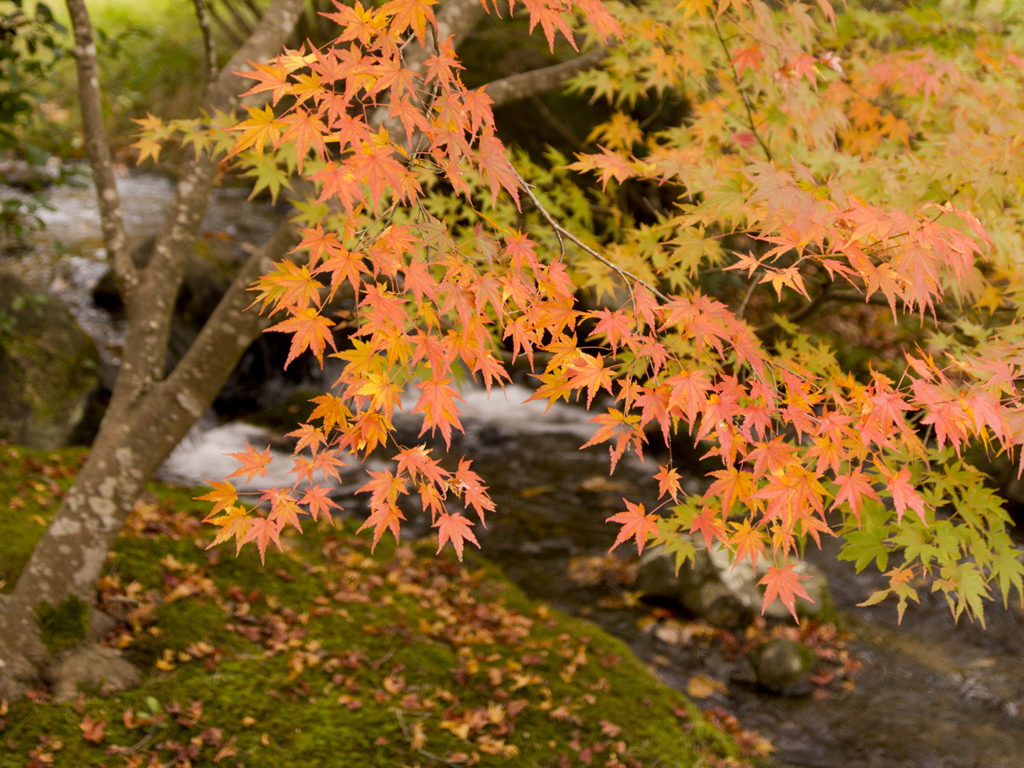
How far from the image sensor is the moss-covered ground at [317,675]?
10.1 ft

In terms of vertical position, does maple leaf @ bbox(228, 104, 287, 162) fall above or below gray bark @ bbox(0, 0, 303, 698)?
above

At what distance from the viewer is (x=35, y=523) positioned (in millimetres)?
4180

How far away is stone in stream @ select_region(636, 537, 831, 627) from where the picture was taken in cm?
561

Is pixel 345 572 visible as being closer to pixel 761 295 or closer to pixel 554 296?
pixel 554 296

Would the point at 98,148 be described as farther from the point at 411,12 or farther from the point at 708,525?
the point at 708,525

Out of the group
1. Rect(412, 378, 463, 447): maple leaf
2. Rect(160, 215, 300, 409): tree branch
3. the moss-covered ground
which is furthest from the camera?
Rect(160, 215, 300, 409): tree branch

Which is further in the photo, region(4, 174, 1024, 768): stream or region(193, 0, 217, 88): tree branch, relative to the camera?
region(4, 174, 1024, 768): stream

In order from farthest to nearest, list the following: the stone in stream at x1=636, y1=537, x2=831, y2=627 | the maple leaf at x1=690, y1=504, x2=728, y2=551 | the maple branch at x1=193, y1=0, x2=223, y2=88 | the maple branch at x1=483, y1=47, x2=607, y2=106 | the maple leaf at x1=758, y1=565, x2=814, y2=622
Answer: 1. the stone in stream at x1=636, y1=537, x2=831, y2=627
2. the maple branch at x1=483, y1=47, x2=607, y2=106
3. the maple branch at x1=193, y1=0, x2=223, y2=88
4. the maple leaf at x1=690, y1=504, x2=728, y2=551
5. the maple leaf at x1=758, y1=565, x2=814, y2=622

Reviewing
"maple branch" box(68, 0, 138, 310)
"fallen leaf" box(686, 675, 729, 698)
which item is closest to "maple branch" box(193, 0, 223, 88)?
"maple branch" box(68, 0, 138, 310)

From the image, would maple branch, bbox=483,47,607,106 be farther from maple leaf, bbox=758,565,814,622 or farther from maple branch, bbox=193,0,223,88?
maple leaf, bbox=758,565,814,622

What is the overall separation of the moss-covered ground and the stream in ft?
2.85

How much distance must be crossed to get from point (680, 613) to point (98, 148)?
17.8 ft

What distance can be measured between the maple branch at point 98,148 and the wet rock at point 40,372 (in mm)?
2668

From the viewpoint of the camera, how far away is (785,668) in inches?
196
